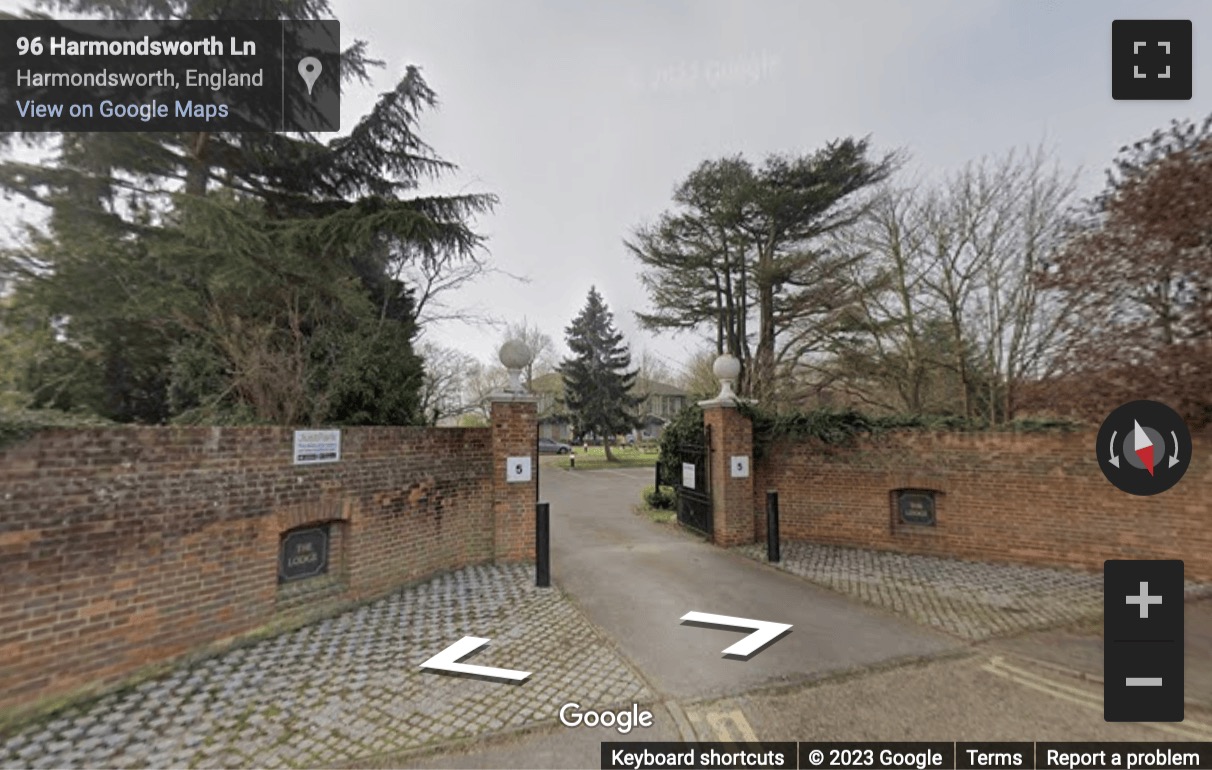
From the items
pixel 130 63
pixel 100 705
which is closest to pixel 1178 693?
pixel 100 705

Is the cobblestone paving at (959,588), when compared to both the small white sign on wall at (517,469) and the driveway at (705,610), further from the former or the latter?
the small white sign on wall at (517,469)

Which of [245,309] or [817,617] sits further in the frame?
[245,309]

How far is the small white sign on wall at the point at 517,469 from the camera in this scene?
22.8ft

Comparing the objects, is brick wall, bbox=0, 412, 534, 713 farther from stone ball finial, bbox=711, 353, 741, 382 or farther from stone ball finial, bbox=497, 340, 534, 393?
stone ball finial, bbox=711, 353, 741, 382

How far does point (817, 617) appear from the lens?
4.96 m

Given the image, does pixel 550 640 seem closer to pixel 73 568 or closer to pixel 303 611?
pixel 303 611

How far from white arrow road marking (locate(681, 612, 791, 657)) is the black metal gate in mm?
3435

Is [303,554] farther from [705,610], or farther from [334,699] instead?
[705,610]

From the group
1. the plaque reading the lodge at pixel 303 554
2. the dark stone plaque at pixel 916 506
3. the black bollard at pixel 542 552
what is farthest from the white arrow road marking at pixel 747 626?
the dark stone plaque at pixel 916 506

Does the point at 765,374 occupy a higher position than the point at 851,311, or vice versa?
the point at 851,311

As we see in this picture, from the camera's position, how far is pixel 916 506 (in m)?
7.51

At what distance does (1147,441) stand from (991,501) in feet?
9.15

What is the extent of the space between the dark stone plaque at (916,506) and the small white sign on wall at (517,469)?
6016mm

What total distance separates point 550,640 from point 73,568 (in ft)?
11.9
